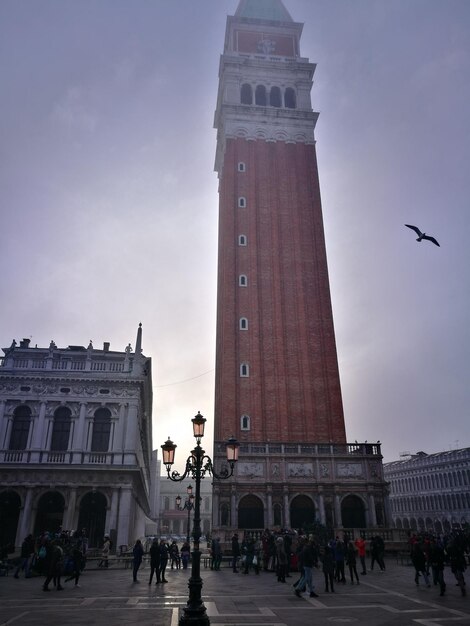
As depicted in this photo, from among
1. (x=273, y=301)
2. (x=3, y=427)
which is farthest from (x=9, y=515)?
(x=273, y=301)

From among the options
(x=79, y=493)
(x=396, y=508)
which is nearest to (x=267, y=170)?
(x=79, y=493)

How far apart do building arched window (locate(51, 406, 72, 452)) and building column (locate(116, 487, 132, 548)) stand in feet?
17.0

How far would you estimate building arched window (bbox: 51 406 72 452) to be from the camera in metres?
33.8

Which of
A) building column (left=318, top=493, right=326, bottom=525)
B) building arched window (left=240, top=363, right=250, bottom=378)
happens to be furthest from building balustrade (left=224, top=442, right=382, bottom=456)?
building arched window (left=240, top=363, right=250, bottom=378)

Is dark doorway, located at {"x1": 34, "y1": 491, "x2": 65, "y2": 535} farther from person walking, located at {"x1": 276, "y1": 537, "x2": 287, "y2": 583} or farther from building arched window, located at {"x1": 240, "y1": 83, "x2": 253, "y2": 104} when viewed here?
building arched window, located at {"x1": 240, "y1": 83, "x2": 253, "y2": 104}

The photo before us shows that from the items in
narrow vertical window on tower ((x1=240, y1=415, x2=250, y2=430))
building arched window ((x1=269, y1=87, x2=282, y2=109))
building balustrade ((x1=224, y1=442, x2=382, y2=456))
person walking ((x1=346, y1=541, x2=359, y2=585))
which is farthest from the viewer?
building arched window ((x1=269, y1=87, x2=282, y2=109))

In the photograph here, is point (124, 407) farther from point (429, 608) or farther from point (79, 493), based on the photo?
point (429, 608)

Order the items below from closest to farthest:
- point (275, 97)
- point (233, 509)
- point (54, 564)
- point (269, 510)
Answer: point (54, 564)
point (233, 509)
point (269, 510)
point (275, 97)

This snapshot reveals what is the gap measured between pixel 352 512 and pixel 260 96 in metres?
48.4

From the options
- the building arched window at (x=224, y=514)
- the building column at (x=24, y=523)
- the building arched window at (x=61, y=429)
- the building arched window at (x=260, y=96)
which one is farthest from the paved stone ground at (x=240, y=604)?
the building arched window at (x=260, y=96)

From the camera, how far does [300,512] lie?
37406 mm

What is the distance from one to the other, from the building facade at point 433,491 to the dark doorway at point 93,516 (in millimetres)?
57395

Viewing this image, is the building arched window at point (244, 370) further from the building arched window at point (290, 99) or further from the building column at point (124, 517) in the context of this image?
the building arched window at point (290, 99)

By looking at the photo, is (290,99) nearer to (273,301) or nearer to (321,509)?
(273,301)
